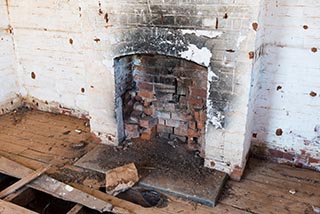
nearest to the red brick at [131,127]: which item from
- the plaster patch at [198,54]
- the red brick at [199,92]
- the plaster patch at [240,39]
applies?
the red brick at [199,92]

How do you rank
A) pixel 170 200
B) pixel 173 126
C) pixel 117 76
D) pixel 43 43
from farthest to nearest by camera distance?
pixel 43 43
pixel 173 126
pixel 117 76
pixel 170 200

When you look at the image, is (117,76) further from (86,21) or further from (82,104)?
(82,104)

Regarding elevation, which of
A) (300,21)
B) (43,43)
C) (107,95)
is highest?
(300,21)

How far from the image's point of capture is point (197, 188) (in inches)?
95.4

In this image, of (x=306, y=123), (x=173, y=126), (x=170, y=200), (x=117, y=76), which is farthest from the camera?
(x=173, y=126)

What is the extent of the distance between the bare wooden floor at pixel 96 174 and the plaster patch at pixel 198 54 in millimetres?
1010

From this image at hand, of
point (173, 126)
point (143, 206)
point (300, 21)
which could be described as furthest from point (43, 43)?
point (300, 21)

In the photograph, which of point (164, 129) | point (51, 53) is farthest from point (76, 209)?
point (51, 53)

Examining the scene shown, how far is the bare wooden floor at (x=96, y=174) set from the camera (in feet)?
7.57

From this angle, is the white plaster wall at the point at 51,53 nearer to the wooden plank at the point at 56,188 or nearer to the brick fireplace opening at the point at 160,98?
the brick fireplace opening at the point at 160,98

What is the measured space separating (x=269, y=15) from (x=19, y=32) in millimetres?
2774

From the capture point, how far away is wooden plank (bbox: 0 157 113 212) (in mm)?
2270

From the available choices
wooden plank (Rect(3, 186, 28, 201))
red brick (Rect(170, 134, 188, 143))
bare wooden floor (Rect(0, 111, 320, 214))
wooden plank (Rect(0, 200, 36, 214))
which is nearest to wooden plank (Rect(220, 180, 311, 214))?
bare wooden floor (Rect(0, 111, 320, 214))

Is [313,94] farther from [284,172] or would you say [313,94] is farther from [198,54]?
[198,54]
